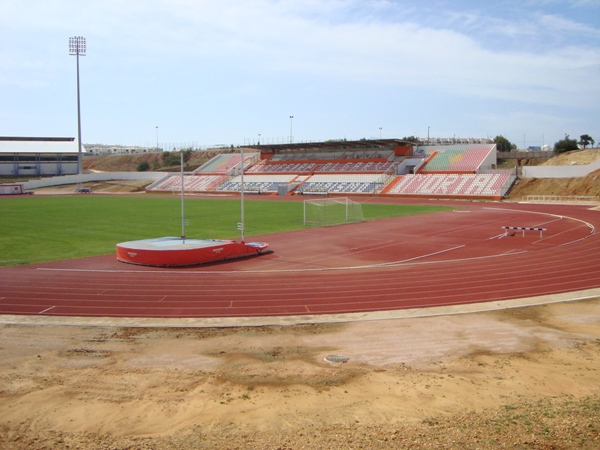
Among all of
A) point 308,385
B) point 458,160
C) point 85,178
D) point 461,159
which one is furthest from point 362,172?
point 308,385

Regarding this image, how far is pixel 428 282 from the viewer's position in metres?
16.8

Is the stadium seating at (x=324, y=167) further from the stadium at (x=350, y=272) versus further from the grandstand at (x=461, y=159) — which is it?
the stadium at (x=350, y=272)

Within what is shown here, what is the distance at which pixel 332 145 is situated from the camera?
263ft

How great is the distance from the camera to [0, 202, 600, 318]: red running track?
1405 centimetres

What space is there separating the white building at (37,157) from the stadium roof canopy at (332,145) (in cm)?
3533

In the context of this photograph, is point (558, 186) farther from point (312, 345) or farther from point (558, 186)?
point (312, 345)

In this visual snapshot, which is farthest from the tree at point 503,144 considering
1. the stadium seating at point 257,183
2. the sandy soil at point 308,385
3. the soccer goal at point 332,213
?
the sandy soil at point 308,385

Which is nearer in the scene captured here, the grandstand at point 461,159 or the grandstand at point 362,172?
the grandstand at point 362,172

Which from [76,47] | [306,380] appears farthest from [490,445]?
[76,47]

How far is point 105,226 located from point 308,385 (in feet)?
87.3

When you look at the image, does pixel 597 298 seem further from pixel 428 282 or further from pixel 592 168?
pixel 592 168

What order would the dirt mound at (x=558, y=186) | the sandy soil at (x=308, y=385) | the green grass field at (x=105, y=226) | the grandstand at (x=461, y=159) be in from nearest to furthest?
the sandy soil at (x=308, y=385) < the green grass field at (x=105, y=226) < the dirt mound at (x=558, y=186) < the grandstand at (x=461, y=159)

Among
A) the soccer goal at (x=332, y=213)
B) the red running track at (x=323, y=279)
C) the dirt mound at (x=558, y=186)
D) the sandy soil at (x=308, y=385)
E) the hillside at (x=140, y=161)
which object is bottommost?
the sandy soil at (x=308, y=385)

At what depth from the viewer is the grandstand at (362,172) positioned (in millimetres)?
62969
